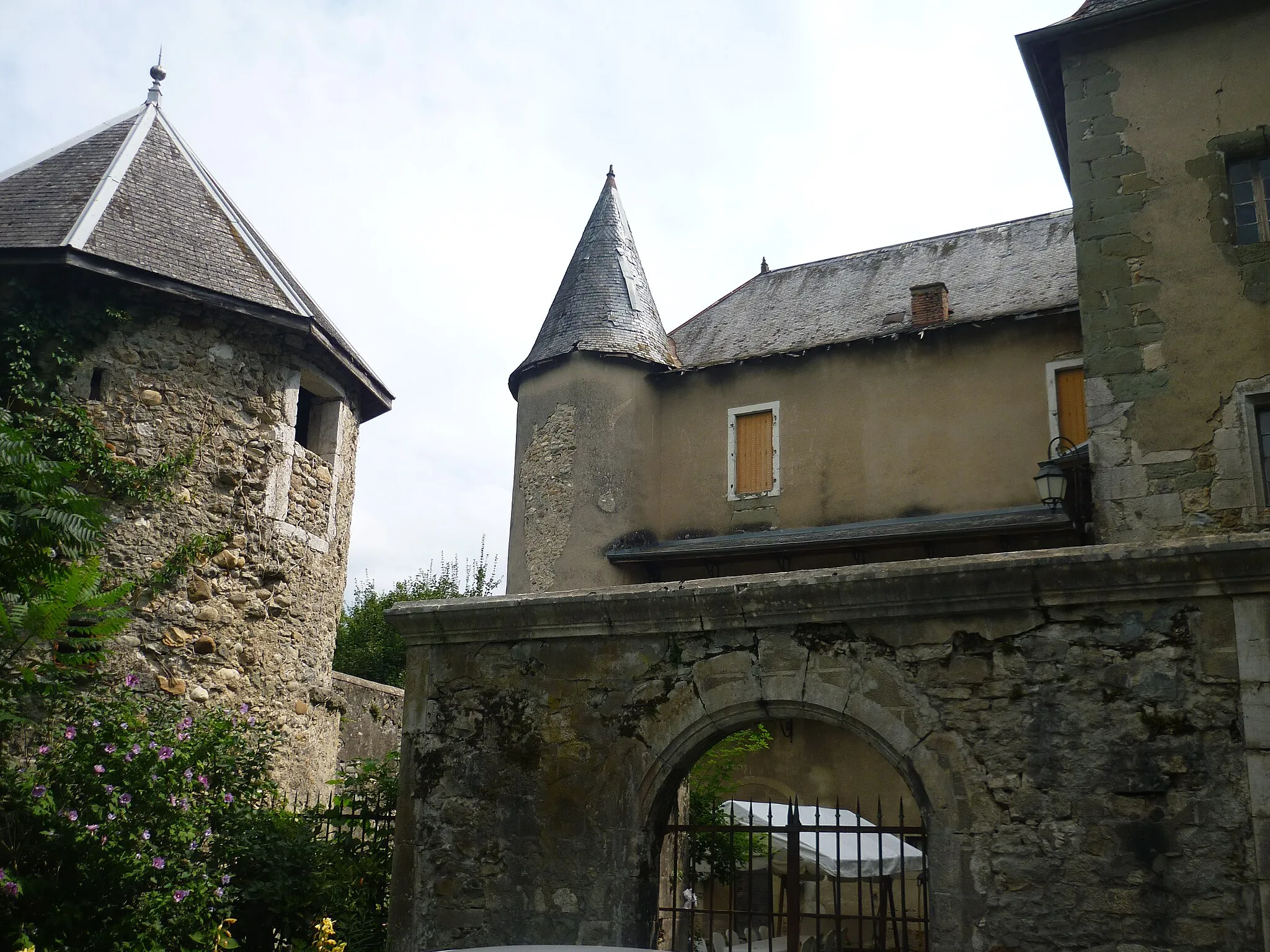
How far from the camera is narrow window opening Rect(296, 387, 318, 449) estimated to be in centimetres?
1225

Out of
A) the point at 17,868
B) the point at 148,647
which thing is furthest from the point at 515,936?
the point at 148,647

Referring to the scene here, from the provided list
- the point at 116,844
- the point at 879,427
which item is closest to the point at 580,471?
the point at 879,427

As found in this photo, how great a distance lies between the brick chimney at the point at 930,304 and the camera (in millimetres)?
14617

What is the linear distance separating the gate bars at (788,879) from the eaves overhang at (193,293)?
239 inches

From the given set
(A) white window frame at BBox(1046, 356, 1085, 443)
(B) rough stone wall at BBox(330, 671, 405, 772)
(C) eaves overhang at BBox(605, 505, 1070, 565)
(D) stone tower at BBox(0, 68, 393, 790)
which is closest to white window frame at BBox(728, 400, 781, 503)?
(C) eaves overhang at BBox(605, 505, 1070, 565)

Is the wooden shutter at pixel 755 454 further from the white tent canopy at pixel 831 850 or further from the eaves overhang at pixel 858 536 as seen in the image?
the white tent canopy at pixel 831 850

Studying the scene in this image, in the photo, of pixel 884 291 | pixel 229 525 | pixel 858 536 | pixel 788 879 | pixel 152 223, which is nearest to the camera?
pixel 788 879

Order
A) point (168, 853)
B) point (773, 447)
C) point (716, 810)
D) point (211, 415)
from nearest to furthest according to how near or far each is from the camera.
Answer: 1. point (168, 853)
2. point (716, 810)
3. point (211, 415)
4. point (773, 447)

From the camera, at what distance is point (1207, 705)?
529cm

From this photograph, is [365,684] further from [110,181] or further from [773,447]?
[110,181]

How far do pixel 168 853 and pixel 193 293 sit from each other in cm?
547

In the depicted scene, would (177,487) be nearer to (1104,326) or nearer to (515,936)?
(515,936)

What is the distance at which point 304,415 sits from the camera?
40.5 feet

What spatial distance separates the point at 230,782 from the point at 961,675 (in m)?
5.55
